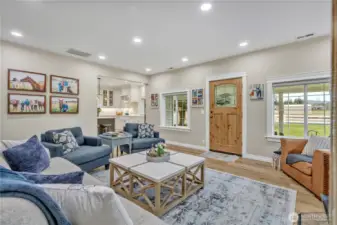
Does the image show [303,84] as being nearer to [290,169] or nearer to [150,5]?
[290,169]

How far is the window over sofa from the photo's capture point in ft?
10.7

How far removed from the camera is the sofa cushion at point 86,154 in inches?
103

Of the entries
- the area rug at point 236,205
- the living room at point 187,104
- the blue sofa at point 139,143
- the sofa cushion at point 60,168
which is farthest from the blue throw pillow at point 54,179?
the blue sofa at point 139,143

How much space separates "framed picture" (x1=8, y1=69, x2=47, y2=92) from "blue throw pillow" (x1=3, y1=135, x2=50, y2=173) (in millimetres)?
2213

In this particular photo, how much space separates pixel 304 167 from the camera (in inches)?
97.0

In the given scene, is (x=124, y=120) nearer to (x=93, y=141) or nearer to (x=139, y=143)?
(x=139, y=143)

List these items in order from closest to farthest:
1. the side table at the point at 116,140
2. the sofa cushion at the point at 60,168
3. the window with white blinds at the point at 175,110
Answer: the sofa cushion at the point at 60,168
the side table at the point at 116,140
the window with white blinds at the point at 175,110

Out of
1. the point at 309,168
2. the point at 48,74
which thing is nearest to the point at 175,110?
the point at 48,74

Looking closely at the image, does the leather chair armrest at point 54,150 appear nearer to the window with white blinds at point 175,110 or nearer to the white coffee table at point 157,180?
the white coffee table at point 157,180

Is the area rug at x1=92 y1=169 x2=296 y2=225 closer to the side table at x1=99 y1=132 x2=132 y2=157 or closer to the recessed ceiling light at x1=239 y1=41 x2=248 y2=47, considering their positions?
the side table at x1=99 y1=132 x2=132 y2=157

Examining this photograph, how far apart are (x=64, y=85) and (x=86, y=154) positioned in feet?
7.63

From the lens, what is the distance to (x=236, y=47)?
3.73m

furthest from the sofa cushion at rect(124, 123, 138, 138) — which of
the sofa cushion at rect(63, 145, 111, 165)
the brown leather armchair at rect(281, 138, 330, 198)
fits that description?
the brown leather armchair at rect(281, 138, 330, 198)

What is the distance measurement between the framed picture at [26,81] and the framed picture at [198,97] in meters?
3.93
